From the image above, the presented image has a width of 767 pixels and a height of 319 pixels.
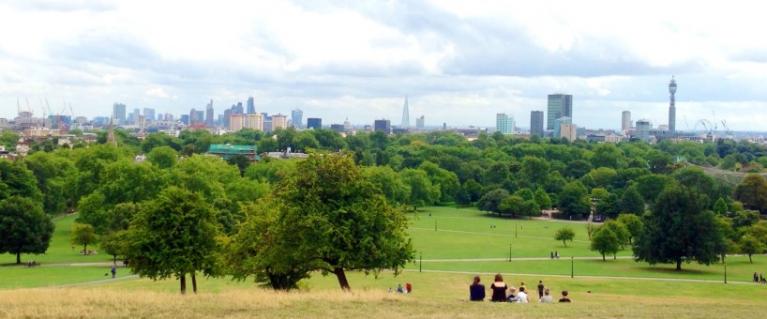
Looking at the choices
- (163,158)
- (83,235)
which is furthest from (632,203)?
(83,235)

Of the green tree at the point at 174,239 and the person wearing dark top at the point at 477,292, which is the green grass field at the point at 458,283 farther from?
the green tree at the point at 174,239

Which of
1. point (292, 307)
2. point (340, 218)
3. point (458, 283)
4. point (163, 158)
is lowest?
point (458, 283)

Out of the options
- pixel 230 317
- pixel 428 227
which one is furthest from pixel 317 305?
pixel 428 227

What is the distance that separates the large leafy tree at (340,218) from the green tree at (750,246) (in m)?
39.4

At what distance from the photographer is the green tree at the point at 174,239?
1522 inches

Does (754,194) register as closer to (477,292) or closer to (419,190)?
(419,190)

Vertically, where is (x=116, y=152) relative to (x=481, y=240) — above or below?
above

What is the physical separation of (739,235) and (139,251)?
161 feet

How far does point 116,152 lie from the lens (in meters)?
94.6

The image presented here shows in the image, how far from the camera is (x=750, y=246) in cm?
6438

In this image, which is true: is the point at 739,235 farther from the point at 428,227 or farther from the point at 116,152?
the point at 116,152

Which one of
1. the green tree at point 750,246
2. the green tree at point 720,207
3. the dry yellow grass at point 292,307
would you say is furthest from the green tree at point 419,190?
the dry yellow grass at point 292,307

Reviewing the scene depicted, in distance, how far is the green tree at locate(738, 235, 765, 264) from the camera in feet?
211

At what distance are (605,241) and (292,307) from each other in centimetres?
4280
